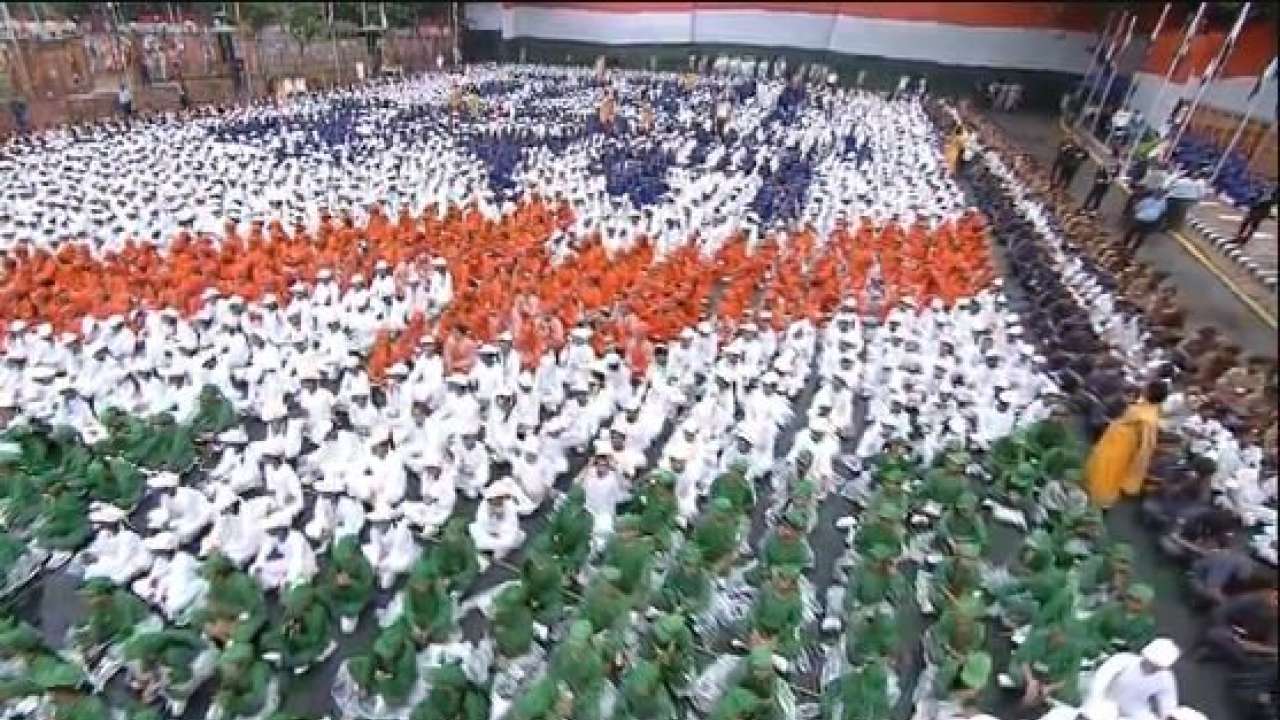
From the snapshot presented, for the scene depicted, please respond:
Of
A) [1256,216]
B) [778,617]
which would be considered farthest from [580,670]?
[1256,216]

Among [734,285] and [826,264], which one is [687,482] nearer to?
[734,285]

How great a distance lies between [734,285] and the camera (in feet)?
Answer: 35.3

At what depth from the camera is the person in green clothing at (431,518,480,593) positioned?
19.0 ft

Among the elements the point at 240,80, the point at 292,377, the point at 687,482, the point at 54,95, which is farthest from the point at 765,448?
the point at 240,80

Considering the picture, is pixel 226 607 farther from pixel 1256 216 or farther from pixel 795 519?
pixel 1256 216

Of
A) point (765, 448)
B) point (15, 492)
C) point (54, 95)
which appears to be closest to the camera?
point (15, 492)

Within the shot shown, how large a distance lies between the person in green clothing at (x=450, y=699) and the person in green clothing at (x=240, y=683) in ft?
3.03

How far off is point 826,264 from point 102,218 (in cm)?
989

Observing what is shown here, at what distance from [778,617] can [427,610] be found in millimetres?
2045

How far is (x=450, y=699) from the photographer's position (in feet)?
15.3

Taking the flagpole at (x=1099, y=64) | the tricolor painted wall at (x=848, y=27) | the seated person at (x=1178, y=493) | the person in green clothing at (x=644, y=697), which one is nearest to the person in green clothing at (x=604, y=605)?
the person in green clothing at (x=644, y=697)

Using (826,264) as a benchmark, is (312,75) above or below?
below

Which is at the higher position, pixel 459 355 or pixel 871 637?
pixel 871 637

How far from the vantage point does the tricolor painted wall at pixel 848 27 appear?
97.5 ft
